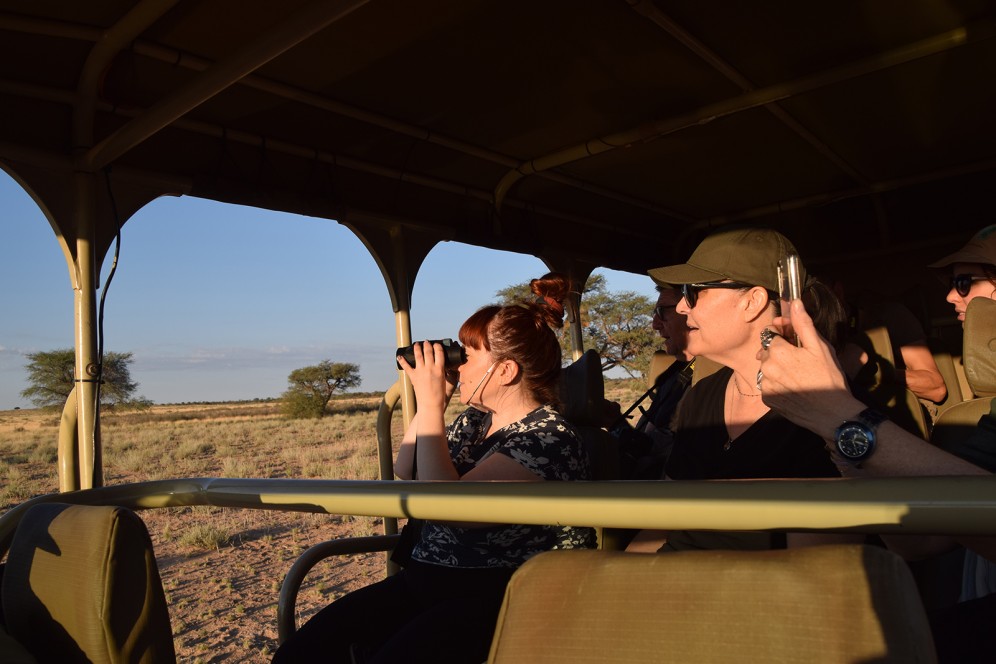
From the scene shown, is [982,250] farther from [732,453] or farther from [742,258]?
[732,453]

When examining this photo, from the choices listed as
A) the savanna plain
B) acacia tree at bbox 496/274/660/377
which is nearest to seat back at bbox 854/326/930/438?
the savanna plain

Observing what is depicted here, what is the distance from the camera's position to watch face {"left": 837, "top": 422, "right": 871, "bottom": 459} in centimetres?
129

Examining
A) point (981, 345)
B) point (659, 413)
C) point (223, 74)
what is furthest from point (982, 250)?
point (223, 74)

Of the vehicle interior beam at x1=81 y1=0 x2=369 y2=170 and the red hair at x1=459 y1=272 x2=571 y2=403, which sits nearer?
the vehicle interior beam at x1=81 y1=0 x2=369 y2=170

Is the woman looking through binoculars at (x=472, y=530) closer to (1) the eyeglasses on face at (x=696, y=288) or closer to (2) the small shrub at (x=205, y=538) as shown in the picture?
(1) the eyeglasses on face at (x=696, y=288)

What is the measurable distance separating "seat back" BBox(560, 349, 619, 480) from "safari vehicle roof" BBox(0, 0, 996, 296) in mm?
1260

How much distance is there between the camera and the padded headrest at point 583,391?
273 centimetres

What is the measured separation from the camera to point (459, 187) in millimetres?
4145

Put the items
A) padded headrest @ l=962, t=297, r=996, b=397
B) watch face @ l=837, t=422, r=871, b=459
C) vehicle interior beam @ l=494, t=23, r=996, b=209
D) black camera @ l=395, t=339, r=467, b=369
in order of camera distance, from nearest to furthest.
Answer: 1. watch face @ l=837, t=422, r=871, b=459
2. padded headrest @ l=962, t=297, r=996, b=397
3. black camera @ l=395, t=339, r=467, b=369
4. vehicle interior beam @ l=494, t=23, r=996, b=209

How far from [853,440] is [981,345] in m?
0.55

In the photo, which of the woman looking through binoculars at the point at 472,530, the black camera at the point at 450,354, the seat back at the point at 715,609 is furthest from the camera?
the black camera at the point at 450,354

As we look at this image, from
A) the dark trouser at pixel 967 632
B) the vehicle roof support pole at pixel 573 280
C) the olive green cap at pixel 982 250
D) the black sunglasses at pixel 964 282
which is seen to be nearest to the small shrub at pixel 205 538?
the vehicle roof support pole at pixel 573 280

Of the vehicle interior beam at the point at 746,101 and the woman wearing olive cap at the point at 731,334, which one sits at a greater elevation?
the vehicle interior beam at the point at 746,101

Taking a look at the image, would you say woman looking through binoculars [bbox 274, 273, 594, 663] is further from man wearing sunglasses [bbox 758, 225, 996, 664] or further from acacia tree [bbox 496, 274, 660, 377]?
acacia tree [bbox 496, 274, 660, 377]
